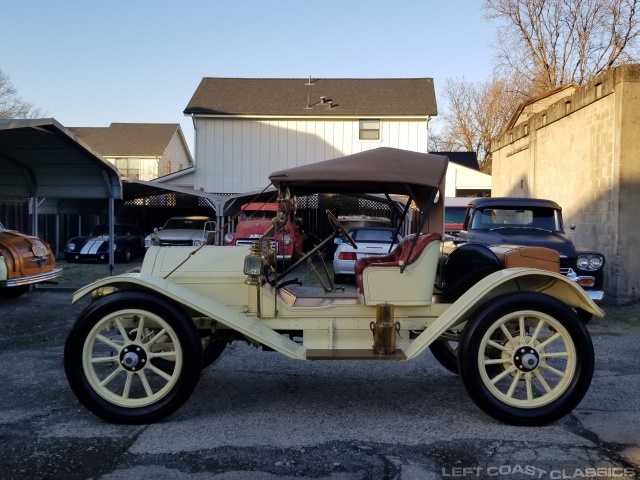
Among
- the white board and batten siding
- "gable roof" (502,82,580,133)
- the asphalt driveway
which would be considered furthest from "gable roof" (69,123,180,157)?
the asphalt driveway

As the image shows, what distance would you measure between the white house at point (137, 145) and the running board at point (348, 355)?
113 ft

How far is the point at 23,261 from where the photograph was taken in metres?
9.27

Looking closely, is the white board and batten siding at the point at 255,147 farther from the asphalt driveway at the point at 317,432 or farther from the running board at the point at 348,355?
the running board at the point at 348,355

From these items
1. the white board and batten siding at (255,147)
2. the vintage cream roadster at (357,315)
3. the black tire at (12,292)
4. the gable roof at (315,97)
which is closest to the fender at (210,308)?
the vintage cream roadster at (357,315)

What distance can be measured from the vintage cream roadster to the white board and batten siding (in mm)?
18509

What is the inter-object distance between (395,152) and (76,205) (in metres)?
16.7

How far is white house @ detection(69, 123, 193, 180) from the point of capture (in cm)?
3797

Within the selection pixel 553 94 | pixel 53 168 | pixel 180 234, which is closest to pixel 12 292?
pixel 53 168

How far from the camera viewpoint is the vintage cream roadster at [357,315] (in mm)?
4277

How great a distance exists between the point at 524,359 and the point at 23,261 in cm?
801

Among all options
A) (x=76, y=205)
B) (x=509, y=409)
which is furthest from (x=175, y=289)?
(x=76, y=205)

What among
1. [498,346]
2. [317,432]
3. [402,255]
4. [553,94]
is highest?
[553,94]

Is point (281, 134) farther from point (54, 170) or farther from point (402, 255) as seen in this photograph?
point (402, 255)

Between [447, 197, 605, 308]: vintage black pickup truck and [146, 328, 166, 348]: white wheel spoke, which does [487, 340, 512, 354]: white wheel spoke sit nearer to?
[146, 328, 166, 348]: white wheel spoke
